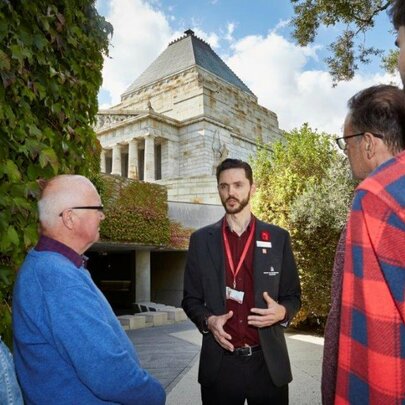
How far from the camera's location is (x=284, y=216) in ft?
33.8

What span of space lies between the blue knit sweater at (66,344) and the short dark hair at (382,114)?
4.51 feet

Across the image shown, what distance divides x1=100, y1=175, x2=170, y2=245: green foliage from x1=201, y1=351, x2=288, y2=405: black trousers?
1206cm

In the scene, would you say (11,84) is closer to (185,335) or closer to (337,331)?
(337,331)

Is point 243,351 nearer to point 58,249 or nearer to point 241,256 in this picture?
point 241,256

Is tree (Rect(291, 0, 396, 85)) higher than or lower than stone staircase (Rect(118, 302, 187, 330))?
higher

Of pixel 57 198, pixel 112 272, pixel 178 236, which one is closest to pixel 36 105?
pixel 57 198

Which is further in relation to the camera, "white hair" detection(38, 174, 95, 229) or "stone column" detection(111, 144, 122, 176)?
"stone column" detection(111, 144, 122, 176)

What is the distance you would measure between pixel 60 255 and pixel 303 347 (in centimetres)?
735

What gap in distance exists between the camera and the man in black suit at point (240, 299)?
2.73m

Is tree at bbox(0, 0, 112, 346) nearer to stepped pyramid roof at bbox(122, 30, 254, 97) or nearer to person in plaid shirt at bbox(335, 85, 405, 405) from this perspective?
person in plaid shirt at bbox(335, 85, 405, 405)

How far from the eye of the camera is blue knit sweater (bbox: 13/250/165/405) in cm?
164

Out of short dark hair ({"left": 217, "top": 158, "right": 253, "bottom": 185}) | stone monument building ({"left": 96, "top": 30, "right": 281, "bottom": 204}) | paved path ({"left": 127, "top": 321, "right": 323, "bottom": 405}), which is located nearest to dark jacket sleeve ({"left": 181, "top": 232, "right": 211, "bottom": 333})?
short dark hair ({"left": 217, "top": 158, "right": 253, "bottom": 185})

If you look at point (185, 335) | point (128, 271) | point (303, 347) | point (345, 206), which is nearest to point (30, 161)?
point (303, 347)

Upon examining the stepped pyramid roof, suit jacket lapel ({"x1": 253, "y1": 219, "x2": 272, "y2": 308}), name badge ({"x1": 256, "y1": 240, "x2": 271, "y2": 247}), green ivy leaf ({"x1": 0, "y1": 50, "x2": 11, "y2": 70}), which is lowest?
suit jacket lapel ({"x1": 253, "y1": 219, "x2": 272, "y2": 308})
